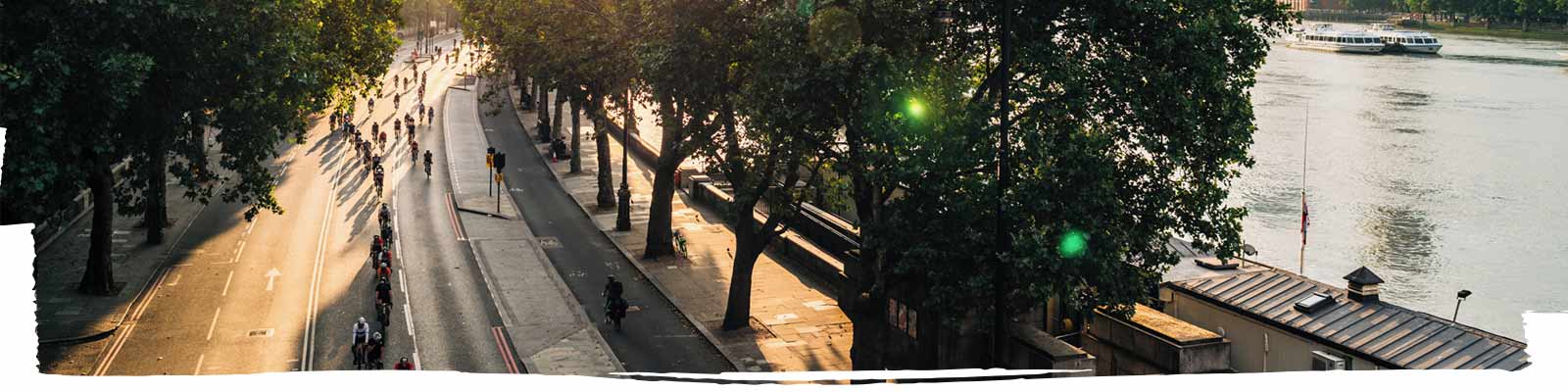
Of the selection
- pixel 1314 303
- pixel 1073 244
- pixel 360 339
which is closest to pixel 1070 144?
pixel 1073 244

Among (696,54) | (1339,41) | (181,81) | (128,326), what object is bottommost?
(128,326)

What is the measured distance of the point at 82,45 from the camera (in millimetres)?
29078

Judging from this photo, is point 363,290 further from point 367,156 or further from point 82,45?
point 367,156

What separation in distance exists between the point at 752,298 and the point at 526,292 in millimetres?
6681

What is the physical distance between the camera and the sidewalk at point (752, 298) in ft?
117

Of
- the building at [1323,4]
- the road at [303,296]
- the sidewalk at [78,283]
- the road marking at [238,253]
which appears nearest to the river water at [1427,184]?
the road at [303,296]

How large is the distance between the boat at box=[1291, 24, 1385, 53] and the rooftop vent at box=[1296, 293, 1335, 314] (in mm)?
123295

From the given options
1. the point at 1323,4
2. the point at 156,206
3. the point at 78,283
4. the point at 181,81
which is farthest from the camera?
the point at 1323,4

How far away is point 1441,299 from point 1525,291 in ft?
9.75

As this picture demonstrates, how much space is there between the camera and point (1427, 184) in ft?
241

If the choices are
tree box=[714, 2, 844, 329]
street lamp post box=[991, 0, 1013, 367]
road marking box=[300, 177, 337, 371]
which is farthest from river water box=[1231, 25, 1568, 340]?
road marking box=[300, 177, 337, 371]

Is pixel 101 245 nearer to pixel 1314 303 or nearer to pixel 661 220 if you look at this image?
pixel 661 220

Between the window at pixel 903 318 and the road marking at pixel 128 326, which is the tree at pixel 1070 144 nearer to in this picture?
the window at pixel 903 318

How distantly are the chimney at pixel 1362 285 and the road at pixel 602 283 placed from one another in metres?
14.4
